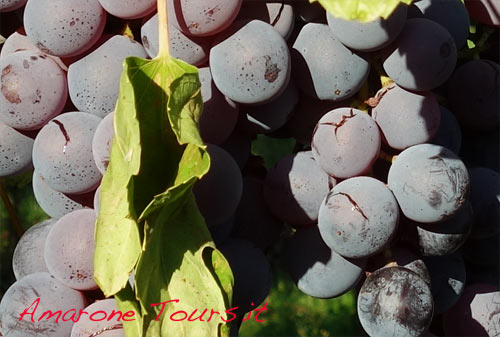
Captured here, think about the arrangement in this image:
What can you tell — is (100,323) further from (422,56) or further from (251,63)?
(422,56)

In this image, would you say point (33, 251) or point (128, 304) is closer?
point (128, 304)

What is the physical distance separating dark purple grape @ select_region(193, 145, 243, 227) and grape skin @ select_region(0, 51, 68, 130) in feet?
0.53

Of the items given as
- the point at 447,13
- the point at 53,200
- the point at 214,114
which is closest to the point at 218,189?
the point at 214,114

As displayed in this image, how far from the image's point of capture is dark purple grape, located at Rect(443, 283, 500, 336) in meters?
0.76

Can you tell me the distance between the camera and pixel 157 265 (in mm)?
582

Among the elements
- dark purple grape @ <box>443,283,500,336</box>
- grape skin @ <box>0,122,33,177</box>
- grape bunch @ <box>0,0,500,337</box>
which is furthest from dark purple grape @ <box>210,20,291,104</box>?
dark purple grape @ <box>443,283,500,336</box>

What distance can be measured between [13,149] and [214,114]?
214mm

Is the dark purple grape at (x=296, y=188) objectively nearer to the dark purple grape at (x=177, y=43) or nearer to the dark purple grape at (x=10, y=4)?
the dark purple grape at (x=177, y=43)

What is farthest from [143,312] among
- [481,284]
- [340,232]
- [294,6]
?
[481,284]

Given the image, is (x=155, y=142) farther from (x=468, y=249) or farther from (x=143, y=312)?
(x=468, y=249)

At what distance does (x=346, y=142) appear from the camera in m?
0.67

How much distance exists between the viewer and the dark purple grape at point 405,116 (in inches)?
27.0

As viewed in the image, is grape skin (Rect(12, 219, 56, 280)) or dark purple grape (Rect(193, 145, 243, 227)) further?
grape skin (Rect(12, 219, 56, 280))

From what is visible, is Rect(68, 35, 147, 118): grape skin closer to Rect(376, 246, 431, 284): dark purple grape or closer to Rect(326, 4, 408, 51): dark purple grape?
Rect(326, 4, 408, 51): dark purple grape
